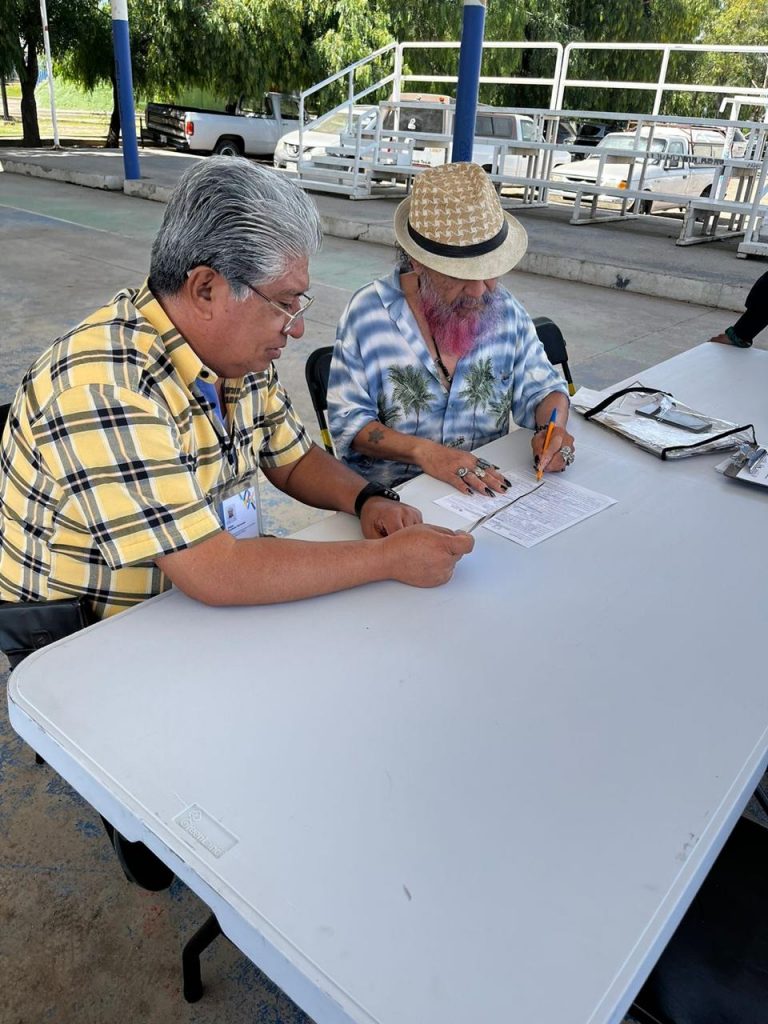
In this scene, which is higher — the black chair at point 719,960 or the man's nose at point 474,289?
the man's nose at point 474,289

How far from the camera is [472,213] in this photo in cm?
179

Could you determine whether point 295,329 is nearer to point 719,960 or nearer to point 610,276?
point 719,960

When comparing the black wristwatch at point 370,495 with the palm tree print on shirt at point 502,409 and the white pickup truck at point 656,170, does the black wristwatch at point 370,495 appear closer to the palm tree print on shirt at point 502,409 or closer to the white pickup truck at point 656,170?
the palm tree print on shirt at point 502,409

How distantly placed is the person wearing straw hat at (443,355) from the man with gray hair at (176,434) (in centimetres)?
56

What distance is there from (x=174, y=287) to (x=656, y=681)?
0.94 meters

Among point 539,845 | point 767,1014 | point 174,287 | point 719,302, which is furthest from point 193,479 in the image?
point 719,302

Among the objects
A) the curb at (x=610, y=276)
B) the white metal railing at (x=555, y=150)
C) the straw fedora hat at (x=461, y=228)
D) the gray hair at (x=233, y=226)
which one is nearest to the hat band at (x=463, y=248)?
the straw fedora hat at (x=461, y=228)

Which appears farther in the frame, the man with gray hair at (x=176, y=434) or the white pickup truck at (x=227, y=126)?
the white pickup truck at (x=227, y=126)

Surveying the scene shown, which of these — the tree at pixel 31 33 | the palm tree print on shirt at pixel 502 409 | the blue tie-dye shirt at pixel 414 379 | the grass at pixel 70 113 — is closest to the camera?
the blue tie-dye shirt at pixel 414 379

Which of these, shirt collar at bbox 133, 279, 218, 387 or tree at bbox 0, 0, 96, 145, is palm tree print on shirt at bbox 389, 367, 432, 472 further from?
tree at bbox 0, 0, 96, 145

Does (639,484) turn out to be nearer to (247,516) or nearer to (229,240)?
(247,516)

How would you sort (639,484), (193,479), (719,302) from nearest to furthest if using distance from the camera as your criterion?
(193,479)
(639,484)
(719,302)

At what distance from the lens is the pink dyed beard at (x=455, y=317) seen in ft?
6.17

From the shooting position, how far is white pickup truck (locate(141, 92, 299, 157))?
1472 centimetres
